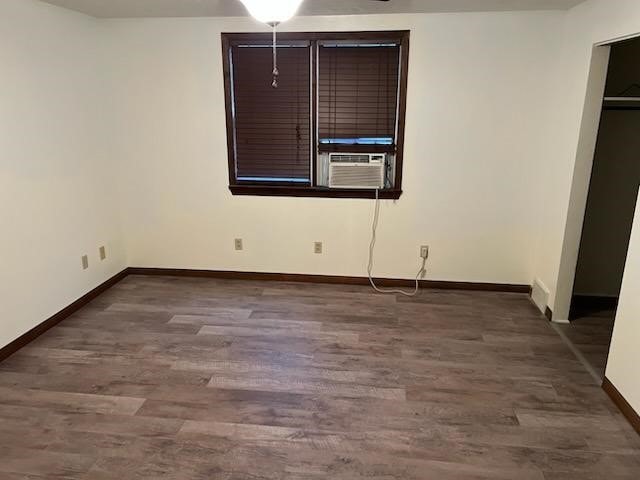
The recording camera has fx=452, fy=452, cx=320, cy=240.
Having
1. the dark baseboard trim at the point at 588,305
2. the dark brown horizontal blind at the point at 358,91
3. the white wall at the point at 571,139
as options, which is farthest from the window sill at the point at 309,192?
the dark baseboard trim at the point at 588,305

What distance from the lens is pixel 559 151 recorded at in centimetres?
341

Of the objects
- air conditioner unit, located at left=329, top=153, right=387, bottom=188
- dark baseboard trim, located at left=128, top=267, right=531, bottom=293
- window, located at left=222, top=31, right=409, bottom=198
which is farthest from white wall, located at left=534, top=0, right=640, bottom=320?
air conditioner unit, located at left=329, top=153, right=387, bottom=188

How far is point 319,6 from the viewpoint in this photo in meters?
3.23

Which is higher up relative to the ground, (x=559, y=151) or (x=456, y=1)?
(x=456, y=1)

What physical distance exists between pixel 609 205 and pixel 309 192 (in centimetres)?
246

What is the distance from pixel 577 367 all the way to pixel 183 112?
3570 mm

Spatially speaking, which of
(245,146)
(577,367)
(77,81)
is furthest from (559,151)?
(77,81)

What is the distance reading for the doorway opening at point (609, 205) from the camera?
337cm

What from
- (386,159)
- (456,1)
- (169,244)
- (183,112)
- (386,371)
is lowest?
(386,371)

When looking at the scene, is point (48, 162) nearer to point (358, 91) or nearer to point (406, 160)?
point (358, 91)

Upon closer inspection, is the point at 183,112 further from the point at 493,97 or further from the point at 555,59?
the point at 555,59

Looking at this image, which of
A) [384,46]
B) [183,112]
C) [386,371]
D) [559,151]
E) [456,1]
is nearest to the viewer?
[386,371]

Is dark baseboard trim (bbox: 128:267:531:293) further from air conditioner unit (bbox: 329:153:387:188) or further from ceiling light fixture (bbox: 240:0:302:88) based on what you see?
ceiling light fixture (bbox: 240:0:302:88)

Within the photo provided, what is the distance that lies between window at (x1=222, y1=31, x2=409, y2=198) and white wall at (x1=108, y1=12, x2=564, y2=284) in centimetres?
10
